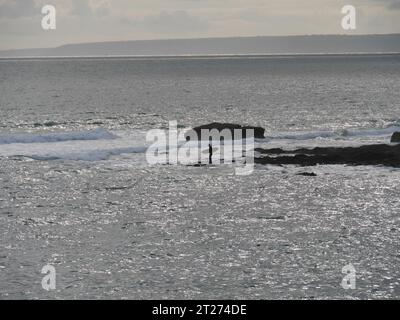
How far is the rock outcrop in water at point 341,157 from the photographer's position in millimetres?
37969

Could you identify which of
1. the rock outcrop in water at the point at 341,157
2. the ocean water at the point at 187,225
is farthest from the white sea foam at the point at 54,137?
the rock outcrop in water at the point at 341,157

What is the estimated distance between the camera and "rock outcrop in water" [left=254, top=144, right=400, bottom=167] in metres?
38.0

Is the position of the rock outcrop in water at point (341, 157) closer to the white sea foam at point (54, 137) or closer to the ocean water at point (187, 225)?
the ocean water at point (187, 225)

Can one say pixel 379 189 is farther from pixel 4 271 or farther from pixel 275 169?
pixel 4 271

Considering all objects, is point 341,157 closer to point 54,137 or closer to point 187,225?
point 187,225

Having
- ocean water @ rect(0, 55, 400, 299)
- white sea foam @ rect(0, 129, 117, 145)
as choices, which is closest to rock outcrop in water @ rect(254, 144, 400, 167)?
ocean water @ rect(0, 55, 400, 299)

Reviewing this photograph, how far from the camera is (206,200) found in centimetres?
2906

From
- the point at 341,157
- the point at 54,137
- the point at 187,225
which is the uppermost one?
the point at 54,137

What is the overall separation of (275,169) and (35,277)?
66.3 ft

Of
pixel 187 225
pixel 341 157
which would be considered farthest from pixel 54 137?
pixel 187 225

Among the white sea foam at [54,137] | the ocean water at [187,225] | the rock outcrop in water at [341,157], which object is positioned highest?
the white sea foam at [54,137]

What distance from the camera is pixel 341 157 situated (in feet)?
128

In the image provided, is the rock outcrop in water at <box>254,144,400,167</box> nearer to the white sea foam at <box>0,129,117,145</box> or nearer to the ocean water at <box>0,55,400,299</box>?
the ocean water at <box>0,55,400,299</box>

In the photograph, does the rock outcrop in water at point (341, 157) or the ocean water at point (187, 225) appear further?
the rock outcrop in water at point (341, 157)
